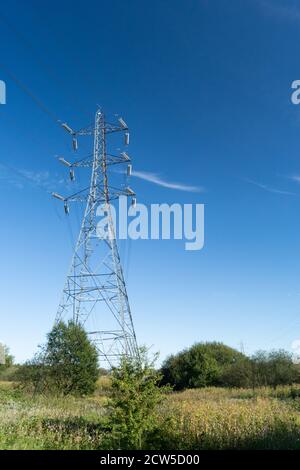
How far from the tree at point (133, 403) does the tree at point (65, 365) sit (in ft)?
45.1

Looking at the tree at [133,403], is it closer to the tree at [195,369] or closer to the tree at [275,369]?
the tree at [275,369]

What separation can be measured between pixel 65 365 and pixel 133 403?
15.9 metres

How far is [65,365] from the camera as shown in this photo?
25922 mm

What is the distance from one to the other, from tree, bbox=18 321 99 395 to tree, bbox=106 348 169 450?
13.7 m

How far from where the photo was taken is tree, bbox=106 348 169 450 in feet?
35.4

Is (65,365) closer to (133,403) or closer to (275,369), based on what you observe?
(133,403)

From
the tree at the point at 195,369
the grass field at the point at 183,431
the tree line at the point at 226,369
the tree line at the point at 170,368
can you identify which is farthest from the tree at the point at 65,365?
the tree at the point at 195,369

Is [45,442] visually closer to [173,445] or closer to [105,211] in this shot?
[173,445]

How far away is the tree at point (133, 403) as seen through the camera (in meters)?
10.8

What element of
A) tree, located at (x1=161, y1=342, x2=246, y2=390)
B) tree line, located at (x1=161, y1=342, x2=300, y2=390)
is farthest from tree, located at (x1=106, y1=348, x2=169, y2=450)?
tree, located at (x1=161, y1=342, x2=246, y2=390)

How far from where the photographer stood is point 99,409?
1811 centimetres
